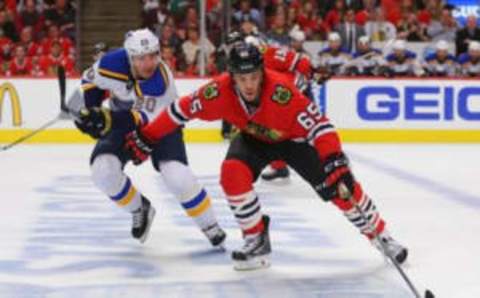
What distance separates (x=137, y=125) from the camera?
455cm

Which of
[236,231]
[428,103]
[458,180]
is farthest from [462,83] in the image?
[236,231]

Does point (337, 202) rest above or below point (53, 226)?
above

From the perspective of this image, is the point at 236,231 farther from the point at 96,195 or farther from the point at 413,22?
the point at 413,22

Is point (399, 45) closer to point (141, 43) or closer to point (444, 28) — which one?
point (444, 28)

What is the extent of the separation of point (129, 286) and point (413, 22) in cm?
913

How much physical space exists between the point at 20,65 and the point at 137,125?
676 centimetres

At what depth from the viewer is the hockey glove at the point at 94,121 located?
171 inches

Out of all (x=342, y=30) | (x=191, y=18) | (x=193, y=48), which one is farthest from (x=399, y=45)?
(x=191, y=18)

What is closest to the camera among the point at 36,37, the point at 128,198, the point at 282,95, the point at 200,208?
the point at 282,95

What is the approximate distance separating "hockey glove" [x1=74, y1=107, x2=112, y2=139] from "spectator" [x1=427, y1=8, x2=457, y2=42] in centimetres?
876

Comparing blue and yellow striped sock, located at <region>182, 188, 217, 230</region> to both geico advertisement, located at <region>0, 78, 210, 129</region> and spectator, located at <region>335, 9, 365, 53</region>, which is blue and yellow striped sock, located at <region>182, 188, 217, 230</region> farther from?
spectator, located at <region>335, 9, 365, 53</region>

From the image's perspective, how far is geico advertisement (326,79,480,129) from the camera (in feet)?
33.8

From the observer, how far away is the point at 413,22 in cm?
1244

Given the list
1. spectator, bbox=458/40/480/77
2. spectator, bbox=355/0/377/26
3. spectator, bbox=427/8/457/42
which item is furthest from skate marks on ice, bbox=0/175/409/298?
spectator, bbox=427/8/457/42
